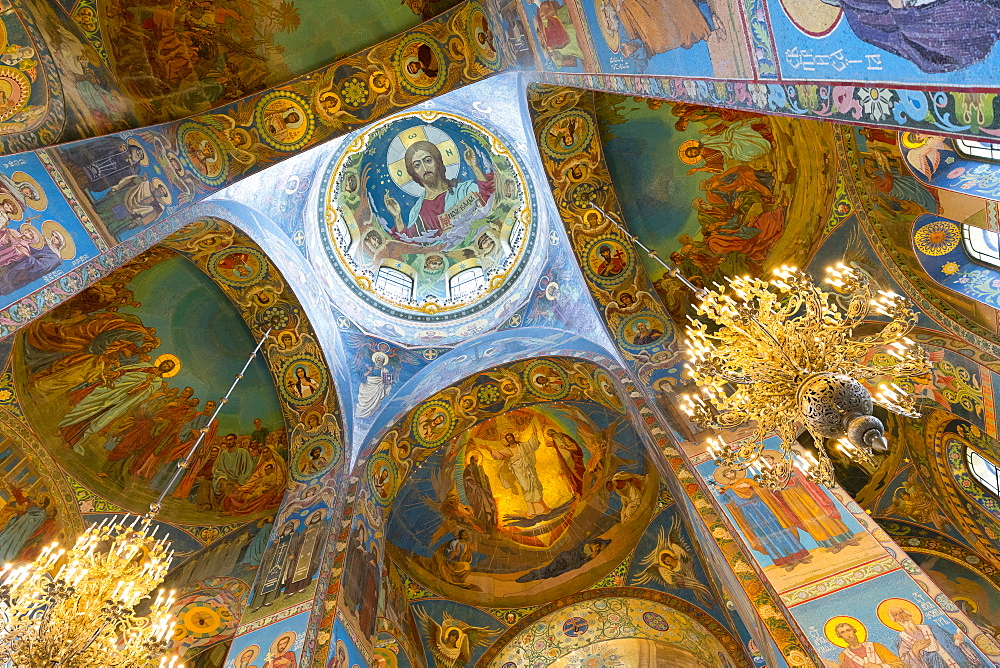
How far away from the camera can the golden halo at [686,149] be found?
381 inches

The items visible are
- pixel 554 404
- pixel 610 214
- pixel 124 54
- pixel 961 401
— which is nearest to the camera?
pixel 124 54

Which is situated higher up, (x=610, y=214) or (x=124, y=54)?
(x=124, y=54)

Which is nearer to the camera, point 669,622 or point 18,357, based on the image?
point 18,357

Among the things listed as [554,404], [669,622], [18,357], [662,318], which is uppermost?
[18,357]

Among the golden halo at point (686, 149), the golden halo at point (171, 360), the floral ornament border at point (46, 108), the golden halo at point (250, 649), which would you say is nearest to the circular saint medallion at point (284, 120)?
the floral ornament border at point (46, 108)

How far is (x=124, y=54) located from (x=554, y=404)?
8944mm

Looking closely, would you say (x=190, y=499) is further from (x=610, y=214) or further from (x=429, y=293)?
(x=610, y=214)

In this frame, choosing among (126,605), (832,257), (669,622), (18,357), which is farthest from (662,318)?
(18,357)

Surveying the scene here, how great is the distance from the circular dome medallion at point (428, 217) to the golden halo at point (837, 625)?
7.84 m

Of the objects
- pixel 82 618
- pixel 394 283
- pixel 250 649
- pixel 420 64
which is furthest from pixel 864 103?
pixel 394 283

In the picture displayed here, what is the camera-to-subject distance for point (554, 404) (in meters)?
12.4

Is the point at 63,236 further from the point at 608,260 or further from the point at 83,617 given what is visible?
the point at 608,260

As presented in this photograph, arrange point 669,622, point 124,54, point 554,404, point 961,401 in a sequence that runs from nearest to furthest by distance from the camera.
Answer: point 124,54
point 961,401
point 669,622
point 554,404

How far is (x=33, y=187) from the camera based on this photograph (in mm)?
6410
